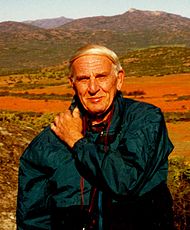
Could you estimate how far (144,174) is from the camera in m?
1.88

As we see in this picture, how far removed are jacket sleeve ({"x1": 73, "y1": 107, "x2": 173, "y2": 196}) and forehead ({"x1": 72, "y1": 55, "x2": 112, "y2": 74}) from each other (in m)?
0.30

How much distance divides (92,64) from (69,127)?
32 centimetres

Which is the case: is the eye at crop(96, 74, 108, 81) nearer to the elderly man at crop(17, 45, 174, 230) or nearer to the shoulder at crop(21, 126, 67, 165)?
the elderly man at crop(17, 45, 174, 230)

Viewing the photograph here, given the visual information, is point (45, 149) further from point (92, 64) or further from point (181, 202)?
point (181, 202)

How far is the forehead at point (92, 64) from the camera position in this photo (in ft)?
7.10

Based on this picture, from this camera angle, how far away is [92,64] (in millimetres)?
2172

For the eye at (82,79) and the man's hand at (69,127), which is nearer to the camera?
the man's hand at (69,127)

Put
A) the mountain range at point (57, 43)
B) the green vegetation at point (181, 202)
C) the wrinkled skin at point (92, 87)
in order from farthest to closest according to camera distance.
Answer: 1. the mountain range at point (57, 43)
2. the green vegetation at point (181, 202)
3. the wrinkled skin at point (92, 87)

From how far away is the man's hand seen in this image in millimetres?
2035

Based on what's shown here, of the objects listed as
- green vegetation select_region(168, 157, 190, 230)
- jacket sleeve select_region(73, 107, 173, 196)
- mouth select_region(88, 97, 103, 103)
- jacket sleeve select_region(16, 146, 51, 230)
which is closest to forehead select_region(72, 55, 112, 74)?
mouth select_region(88, 97, 103, 103)

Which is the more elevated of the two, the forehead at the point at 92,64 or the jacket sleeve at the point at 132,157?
the forehead at the point at 92,64

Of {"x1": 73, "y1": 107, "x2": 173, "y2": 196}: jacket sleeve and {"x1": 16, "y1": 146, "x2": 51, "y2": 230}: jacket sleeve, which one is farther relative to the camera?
{"x1": 16, "y1": 146, "x2": 51, "y2": 230}: jacket sleeve

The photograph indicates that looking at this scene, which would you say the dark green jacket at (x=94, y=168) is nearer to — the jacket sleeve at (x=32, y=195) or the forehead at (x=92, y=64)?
the jacket sleeve at (x=32, y=195)

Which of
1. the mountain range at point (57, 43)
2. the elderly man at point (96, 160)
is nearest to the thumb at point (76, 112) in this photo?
the elderly man at point (96, 160)
